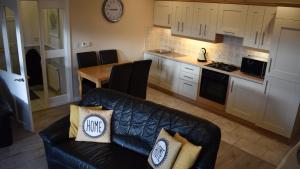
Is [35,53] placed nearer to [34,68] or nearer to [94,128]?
[34,68]

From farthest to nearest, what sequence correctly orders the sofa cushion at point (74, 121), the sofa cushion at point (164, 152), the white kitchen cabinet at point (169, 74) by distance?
the white kitchen cabinet at point (169, 74)
the sofa cushion at point (74, 121)
the sofa cushion at point (164, 152)

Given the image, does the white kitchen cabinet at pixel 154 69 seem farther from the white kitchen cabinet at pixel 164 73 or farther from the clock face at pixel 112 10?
the clock face at pixel 112 10

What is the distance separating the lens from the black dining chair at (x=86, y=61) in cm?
447

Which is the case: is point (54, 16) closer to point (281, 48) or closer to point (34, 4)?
point (34, 4)

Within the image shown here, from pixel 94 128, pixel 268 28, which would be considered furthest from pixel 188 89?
pixel 94 128

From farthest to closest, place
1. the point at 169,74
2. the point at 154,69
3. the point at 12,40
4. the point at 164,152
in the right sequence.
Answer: the point at 154,69 → the point at 169,74 → the point at 12,40 → the point at 164,152

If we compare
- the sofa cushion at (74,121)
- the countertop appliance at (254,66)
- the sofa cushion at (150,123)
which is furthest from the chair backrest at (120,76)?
the countertop appliance at (254,66)

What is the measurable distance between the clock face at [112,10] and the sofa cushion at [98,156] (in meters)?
2.85

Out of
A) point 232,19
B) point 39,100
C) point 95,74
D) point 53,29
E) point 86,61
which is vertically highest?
point 232,19

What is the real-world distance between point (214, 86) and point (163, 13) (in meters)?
2.03

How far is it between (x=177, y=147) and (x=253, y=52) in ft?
9.58

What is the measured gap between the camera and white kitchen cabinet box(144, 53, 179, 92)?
5.31m

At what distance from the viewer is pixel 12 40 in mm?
3625

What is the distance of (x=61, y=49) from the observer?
4508 millimetres
